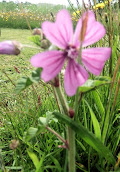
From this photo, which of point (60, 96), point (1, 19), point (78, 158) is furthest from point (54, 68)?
point (1, 19)

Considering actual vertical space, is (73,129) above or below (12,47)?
below

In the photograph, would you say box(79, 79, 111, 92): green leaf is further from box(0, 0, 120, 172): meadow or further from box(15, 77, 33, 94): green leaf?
box(15, 77, 33, 94): green leaf

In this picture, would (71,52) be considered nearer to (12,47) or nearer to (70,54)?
(70,54)

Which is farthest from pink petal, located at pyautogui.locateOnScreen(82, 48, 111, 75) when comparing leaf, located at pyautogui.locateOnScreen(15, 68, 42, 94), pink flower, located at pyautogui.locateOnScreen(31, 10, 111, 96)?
leaf, located at pyautogui.locateOnScreen(15, 68, 42, 94)

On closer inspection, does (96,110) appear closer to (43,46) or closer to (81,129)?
(81,129)

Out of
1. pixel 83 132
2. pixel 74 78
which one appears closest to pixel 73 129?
pixel 83 132

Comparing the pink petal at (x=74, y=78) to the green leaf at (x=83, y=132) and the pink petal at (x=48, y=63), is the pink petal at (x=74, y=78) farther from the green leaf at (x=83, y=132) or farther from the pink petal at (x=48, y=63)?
the green leaf at (x=83, y=132)
